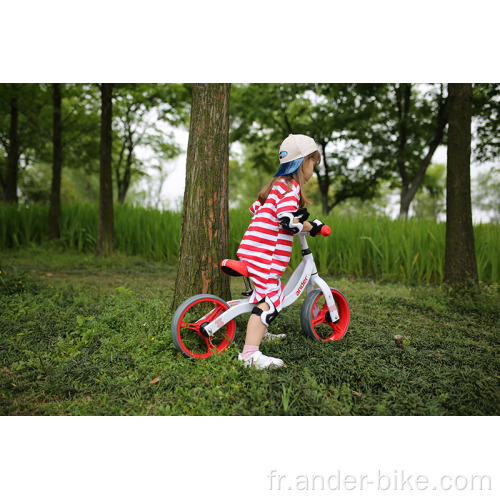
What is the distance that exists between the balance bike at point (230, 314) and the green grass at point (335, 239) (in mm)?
3139

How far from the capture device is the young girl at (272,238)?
252 cm

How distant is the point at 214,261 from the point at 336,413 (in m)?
1.43

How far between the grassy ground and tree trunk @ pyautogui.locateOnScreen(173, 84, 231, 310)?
44cm

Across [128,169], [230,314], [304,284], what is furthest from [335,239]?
[128,169]

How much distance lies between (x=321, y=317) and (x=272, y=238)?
932 mm

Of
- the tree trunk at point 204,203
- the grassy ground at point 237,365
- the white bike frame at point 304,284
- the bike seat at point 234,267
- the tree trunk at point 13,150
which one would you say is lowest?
the grassy ground at point 237,365

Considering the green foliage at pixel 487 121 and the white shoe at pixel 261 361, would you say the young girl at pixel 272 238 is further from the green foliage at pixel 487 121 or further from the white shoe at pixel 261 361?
the green foliage at pixel 487 121

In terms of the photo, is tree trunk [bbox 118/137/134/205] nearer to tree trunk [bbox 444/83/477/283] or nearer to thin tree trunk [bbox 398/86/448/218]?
thin tree trunk [bbox 398/86/448/218]

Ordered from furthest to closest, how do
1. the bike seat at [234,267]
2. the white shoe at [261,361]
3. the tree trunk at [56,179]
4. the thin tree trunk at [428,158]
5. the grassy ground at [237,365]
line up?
the thin tree trunk at [428,158] < the tree trunk at [56,179] < the bike seat at [234,267] < the white shoe at [261,361] < the grassy ground at [237,365]

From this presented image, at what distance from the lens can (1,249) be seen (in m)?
8.52

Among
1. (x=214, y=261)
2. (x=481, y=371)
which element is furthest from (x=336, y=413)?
(x=214, y=261)

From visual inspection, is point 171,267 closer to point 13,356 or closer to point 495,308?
point 13,356

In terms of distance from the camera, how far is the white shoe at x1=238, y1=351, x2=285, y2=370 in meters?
2.42

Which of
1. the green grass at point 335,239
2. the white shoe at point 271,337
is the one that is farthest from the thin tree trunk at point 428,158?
the white shoe at point 271,337
